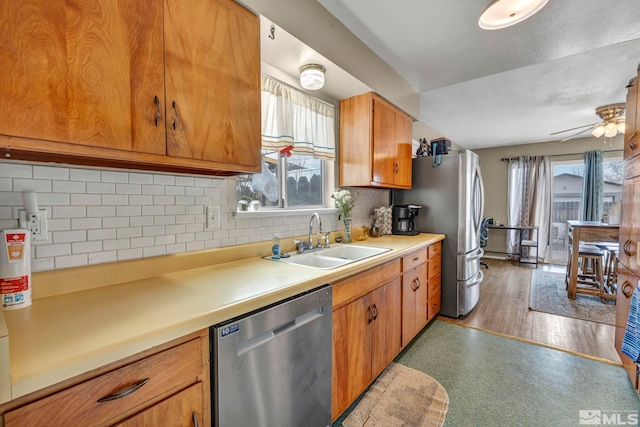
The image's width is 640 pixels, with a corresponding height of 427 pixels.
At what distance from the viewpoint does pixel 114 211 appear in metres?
1.23

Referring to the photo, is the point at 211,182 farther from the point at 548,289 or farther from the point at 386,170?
the point at 548,289

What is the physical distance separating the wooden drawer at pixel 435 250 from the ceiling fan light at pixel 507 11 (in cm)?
177

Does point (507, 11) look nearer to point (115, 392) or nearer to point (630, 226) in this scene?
point (630, 226)

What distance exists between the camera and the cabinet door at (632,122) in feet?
5.81

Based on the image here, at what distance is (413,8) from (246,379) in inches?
89.9

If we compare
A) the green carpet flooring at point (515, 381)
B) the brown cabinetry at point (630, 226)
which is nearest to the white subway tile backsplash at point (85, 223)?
the green carpet flooring at point (515, 381)

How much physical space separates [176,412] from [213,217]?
3.16 feet

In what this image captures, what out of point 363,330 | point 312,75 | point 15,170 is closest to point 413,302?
point 363,330

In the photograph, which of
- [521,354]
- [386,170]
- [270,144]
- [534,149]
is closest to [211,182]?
[270,144]

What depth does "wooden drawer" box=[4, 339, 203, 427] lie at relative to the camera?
0.62 metres

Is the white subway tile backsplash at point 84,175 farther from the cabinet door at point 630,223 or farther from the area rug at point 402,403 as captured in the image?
the cabinet door at point 630,223

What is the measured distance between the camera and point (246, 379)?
1005 mm

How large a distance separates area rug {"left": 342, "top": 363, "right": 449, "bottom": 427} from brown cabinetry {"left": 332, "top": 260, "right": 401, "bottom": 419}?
109mm

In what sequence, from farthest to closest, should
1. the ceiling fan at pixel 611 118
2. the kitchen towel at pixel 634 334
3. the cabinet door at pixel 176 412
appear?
the ceiling fan at pixel 611 118
the kitchen towel at pixel 634 334
the cabinet door at pixel 176 412
